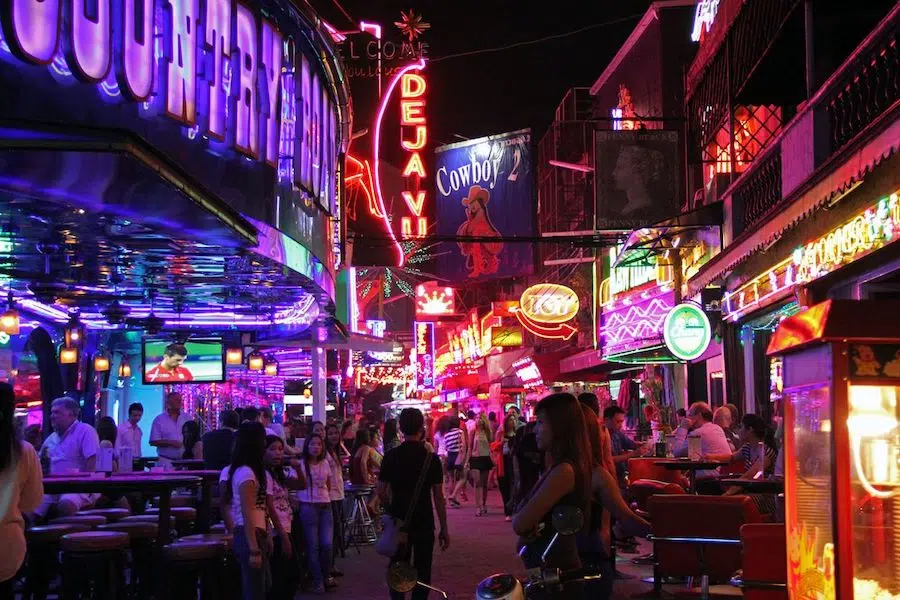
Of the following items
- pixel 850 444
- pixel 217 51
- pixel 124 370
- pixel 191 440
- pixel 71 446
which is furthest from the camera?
pixel 124 370

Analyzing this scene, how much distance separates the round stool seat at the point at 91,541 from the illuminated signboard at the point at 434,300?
44.7 metres

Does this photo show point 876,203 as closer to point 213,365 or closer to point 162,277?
point 162,277

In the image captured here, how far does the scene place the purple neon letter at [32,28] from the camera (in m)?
7.91

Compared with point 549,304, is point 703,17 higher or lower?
higher

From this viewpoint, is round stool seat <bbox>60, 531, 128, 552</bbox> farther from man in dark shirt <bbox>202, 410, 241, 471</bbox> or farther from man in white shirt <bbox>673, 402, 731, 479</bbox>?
man in white shirt <bbox>673, 402, 731, 479</bbox>

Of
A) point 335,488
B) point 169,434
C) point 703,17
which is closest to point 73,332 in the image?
point 169,434

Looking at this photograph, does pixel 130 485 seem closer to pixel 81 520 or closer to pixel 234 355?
pixel 81 520

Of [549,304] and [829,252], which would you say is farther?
[549,304]

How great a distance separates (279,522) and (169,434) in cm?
868

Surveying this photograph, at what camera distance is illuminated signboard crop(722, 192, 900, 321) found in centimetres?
1016

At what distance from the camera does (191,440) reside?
17.4 m

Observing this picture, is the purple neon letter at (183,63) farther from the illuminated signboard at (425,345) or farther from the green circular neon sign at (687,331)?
the illuminated signboard at (425,345)

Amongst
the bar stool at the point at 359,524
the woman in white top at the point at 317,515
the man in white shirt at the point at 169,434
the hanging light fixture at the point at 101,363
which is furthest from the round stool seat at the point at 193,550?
the hanging light fixture at the point at 101,363

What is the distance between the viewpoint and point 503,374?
147ft
